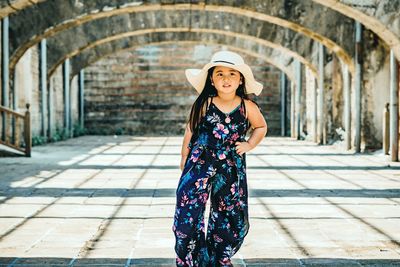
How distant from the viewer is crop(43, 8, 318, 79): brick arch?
17469 millimetres

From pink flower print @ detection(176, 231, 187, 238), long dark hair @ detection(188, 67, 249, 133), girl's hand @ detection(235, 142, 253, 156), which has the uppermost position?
long dark hair @ detection(188, 67, 249, 133)

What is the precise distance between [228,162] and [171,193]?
3.98 metres

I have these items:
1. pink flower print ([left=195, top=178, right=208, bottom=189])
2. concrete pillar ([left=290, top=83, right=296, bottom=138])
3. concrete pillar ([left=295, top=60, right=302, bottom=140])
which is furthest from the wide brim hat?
concrete pillar ([left=290, top=83, right=296, bottom=138])

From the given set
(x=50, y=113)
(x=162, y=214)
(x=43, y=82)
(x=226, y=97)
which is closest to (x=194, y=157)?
(x=226, y=97)

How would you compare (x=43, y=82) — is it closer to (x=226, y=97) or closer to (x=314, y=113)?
(x=314, y=113)

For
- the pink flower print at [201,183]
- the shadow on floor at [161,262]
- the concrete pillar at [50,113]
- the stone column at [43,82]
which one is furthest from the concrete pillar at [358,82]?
the pink flower print at [201,183]

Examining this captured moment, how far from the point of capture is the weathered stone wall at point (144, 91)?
81.3ft

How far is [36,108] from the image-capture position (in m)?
18.1

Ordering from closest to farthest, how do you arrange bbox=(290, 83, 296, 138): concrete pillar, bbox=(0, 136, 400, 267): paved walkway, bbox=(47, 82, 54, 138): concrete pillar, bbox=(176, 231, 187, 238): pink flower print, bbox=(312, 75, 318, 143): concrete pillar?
1. bbox=(176, 231, 187, 238): pink flower print
2. bbox=(0, 136, 400, 267): paved walkway
3. bbox=(312, 75, 318, 143): concrete pillar
4. bbox=(47, 82, 54, 138): concrete pillar
5. bbox=(290, 83, 296, 138): concrete pillar

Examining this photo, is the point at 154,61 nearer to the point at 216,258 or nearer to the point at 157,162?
the point at 157,162

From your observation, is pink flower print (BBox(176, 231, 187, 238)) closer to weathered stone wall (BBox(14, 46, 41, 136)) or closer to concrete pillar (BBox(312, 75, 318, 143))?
weathered stone wall (BBox(14, 46, 41, 136))

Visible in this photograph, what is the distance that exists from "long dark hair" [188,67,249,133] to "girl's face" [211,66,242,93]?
0.08m

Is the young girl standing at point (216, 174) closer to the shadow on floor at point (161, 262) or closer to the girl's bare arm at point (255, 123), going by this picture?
the girl's bare arm at point (255, 123)

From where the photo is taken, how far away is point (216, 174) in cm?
368
